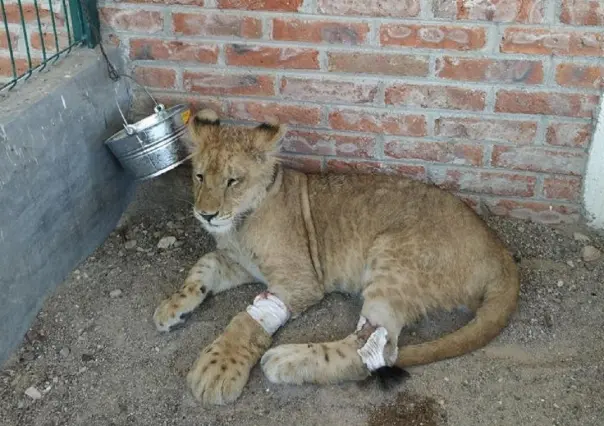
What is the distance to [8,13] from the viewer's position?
12.1 feet

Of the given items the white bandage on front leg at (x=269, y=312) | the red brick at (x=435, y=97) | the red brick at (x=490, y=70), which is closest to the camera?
the white bandage on front leg at (x=269, y=312)

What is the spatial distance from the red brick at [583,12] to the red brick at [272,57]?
3.44 feet

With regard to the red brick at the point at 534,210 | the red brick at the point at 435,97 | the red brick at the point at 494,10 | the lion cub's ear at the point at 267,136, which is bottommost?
the red brick at the point at 534,210

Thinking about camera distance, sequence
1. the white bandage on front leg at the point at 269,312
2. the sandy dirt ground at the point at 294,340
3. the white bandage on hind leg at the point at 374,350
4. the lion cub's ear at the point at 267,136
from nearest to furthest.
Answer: the sandy dirt ground at the point at 294,340, the white bandage on hind leg at the point at 374,350, the white bandage on front leg at the point at 269,312, the lion cub's ear at the point at 267,136

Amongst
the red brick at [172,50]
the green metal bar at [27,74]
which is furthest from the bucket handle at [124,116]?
the green metal bar at [27,74]

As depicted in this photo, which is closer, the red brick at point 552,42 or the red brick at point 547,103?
the red brick at point 552,42

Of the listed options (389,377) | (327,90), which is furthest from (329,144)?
(389,377)

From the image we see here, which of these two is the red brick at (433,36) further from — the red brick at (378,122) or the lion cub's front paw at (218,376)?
the lion cub's front paw at (218,376)

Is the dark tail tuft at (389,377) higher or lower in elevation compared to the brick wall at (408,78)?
lower

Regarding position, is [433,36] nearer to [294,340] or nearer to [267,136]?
[267,136]

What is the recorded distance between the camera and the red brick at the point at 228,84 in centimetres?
359

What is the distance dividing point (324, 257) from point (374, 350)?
605 millimetres

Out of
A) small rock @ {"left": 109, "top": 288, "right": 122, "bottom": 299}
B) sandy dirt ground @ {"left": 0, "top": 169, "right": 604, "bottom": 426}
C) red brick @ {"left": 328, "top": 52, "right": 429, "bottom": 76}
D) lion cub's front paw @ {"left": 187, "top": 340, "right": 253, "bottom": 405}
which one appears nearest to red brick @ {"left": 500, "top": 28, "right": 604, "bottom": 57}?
red brick @ {"left": 328, "top": 52, "right": 429, "bottom": 76}

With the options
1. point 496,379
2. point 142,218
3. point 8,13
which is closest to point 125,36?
point 8,13
